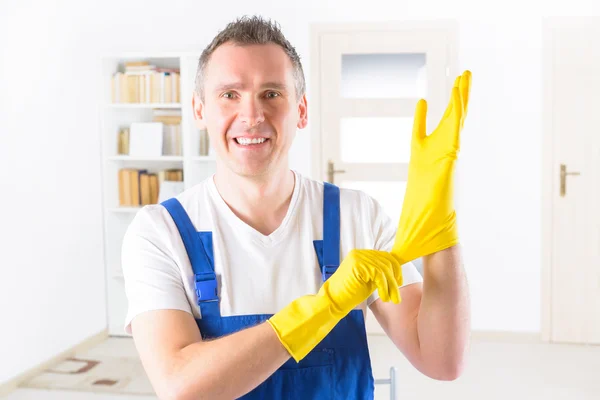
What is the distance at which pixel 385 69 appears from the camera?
4.24 m

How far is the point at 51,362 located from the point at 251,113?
124 inches

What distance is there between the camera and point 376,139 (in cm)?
429

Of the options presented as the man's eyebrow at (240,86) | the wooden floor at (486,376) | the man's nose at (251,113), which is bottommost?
the wooden floor at (486,376)

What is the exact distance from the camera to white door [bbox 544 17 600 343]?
159 inches

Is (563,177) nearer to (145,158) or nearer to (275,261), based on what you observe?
(145,158)

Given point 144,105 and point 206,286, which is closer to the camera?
point 206,286

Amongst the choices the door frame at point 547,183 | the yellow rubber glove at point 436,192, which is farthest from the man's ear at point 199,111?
the door frame at point 547,183

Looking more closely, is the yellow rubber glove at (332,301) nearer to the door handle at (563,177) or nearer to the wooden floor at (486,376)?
the wooden floor at (486,376)

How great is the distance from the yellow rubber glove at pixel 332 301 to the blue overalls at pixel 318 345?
0.59 ft

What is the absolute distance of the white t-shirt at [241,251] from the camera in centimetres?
113

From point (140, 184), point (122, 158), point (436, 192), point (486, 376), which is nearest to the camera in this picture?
point (436, 192)

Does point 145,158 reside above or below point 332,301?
above

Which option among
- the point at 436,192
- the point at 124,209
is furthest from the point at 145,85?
the point at 436,192

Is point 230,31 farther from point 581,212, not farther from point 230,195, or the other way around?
point 581,212
